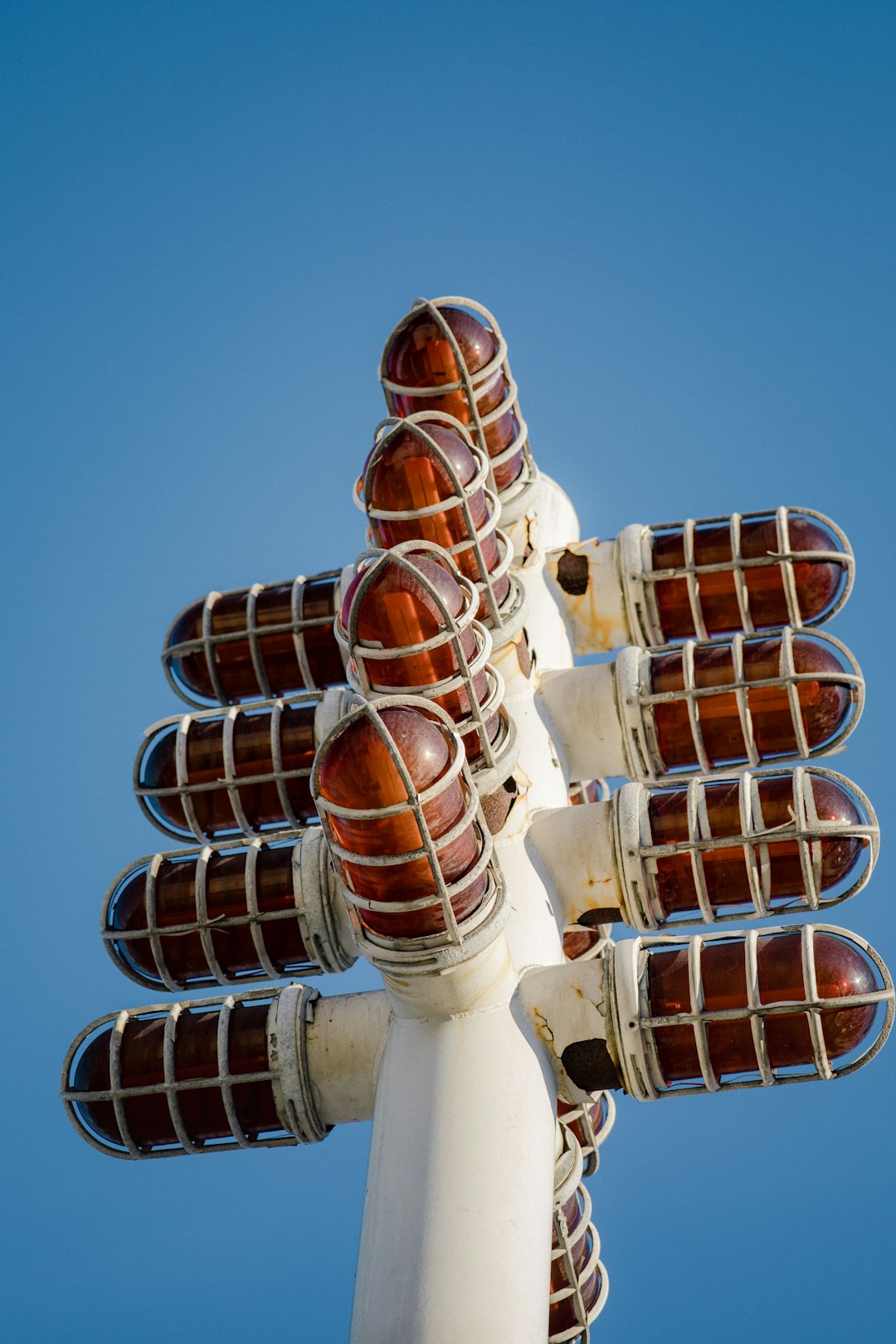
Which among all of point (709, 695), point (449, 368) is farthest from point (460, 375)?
point (709, 695)

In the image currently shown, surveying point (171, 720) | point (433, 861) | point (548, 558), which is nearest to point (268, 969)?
point (171, 720)

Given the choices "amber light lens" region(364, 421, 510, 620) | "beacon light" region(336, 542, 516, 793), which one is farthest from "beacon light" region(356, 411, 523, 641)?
"beacon light" region(336, 542, 516, 793)

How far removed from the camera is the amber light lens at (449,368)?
45.2ft

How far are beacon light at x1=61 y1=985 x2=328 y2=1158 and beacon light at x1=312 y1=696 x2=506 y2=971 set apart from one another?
1537mm

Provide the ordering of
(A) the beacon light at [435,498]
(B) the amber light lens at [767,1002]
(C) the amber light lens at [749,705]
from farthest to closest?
(C) the amber light lens at [749,705] → (A) the beacon light at [435,498] → (B) the amber light lens at [767,1002]

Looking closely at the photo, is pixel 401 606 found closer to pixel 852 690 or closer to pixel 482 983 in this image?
pixel 482 983

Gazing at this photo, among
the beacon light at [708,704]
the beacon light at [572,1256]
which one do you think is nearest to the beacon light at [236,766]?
the beacon light at [708,704]

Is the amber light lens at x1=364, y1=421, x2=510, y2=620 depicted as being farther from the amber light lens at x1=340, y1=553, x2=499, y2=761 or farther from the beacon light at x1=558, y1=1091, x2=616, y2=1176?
the beacon light at x1=558, y1=1091, x2=616, y2=1176

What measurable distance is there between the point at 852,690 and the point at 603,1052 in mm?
3852

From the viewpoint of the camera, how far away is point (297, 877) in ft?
39.7

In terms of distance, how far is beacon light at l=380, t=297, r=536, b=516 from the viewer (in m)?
13.8

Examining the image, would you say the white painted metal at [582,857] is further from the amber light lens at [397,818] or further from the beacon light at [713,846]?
the amber light lens at [397,818]

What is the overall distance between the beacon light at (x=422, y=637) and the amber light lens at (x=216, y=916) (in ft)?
6.55

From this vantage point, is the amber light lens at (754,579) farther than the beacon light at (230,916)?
Yes
